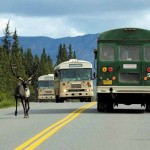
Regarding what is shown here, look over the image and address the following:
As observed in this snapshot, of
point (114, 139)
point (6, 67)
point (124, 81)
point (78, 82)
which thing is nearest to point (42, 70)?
point (6, 67)

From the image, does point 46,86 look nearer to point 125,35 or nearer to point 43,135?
point 125,35

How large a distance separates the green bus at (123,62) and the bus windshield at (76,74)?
1906 cm

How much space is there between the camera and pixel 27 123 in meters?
18.7

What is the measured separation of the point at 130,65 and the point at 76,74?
19380 mm

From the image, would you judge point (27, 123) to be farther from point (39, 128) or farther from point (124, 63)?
point (124, 63)

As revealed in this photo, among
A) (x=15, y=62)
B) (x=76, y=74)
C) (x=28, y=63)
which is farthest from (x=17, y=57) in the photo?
(x=76, y=74)

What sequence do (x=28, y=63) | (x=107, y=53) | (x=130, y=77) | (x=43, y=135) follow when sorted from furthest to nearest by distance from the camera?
(x=28, y=63) < (x=130, y=77) < (x=107, y=53) < (x=43, y=135)

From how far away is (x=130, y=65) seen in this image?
78.4ft

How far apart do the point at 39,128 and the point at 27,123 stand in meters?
2.14

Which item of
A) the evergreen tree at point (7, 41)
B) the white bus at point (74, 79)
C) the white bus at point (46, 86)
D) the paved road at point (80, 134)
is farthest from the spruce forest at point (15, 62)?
the paved road at point (80, 134)

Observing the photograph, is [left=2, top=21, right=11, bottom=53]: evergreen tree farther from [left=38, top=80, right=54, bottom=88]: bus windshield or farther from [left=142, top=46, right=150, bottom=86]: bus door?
[left=142, top=46, right=150, bottom=86]: bus door

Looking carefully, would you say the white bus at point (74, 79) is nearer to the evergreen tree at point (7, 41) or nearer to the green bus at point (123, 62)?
the green bus at point (123, 62)

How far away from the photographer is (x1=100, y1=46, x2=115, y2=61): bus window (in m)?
23.9

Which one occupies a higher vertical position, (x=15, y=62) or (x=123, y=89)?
(x=15, y=62)
